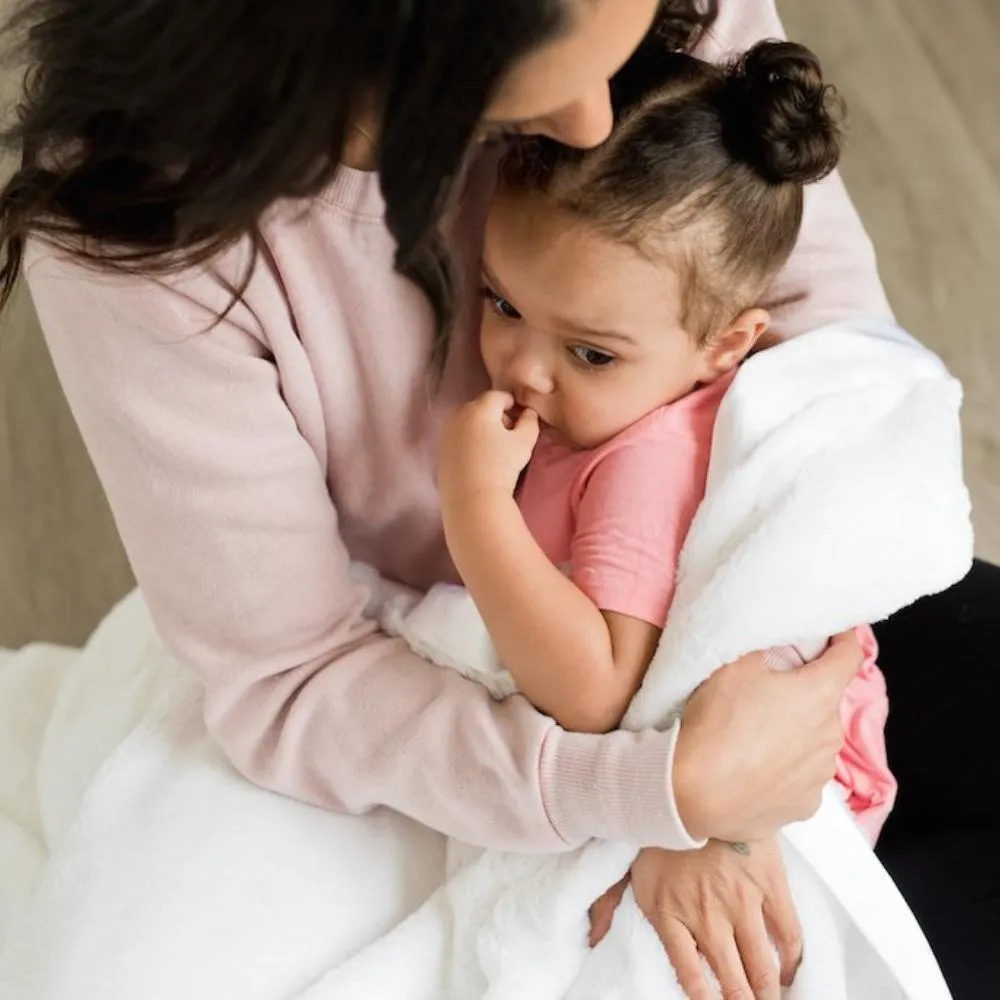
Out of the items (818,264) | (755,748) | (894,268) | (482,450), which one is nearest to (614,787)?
(755,748)

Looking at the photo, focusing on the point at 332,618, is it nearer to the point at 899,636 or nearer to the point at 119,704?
the point at 119,704

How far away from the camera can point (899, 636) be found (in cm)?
96

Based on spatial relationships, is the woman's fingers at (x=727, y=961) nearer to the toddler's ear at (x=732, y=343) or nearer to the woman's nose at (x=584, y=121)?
the toddler's ear at (x=732, y=343)

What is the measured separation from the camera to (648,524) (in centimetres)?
79

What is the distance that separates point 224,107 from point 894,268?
142 cm

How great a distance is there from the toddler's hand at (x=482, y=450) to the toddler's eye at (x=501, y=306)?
0.05m

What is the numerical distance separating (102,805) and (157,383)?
1.09 feet

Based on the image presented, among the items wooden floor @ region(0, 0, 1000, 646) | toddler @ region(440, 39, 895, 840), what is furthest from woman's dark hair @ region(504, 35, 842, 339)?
wooden floor @ region(0, 0, 1000, 646)

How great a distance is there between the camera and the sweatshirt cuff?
71 cm

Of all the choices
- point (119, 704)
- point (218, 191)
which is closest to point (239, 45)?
point (218, 191)

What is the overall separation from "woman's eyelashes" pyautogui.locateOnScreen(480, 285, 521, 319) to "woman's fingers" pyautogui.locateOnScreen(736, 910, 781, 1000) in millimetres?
404

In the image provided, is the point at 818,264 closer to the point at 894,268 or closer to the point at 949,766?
the point at 949,766

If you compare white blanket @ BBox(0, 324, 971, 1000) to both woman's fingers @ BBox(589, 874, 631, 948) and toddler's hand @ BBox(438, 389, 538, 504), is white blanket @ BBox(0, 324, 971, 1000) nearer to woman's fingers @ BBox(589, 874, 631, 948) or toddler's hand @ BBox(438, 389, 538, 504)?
woman's fingers @ BBox(589, 874, 631, 948)

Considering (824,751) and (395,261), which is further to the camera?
(824,751)
